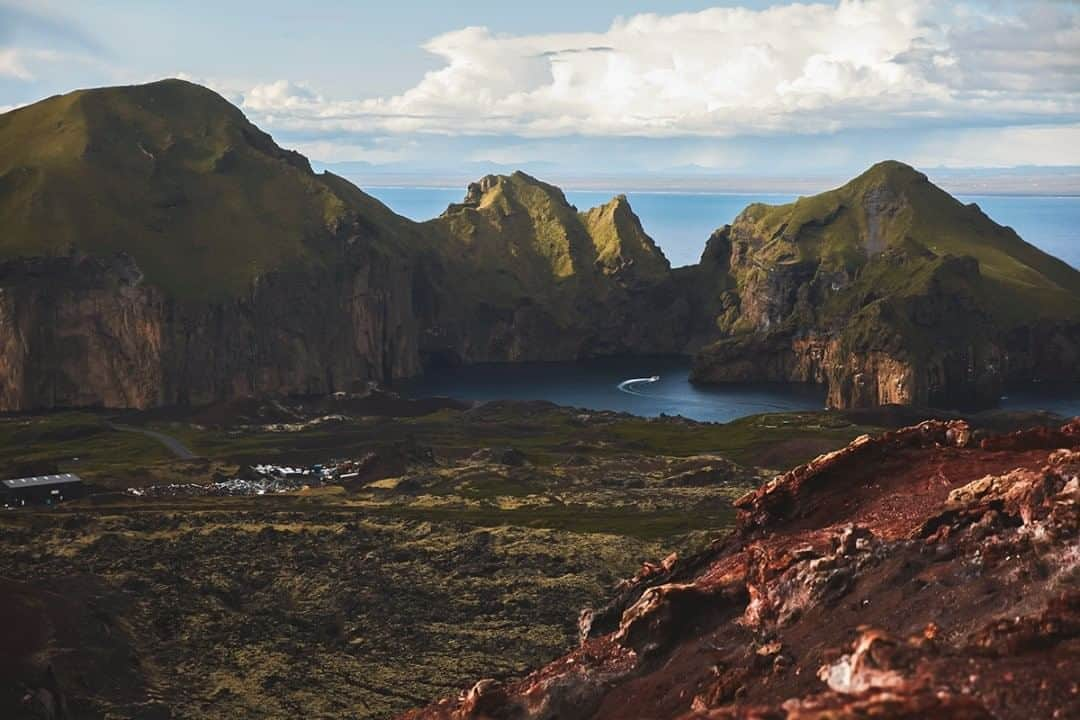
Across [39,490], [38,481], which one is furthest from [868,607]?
[38,481]

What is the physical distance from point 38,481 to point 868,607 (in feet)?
464

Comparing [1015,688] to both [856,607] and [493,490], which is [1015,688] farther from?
[493,490]

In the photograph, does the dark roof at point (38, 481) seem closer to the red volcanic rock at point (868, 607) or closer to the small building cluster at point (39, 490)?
the small building cluster at point (39, 490)

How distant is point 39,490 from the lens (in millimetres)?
157375

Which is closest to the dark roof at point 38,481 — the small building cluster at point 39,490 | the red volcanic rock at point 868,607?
the small building cluster at point 39,490

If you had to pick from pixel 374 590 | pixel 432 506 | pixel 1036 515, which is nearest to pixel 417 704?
pixel 374 590

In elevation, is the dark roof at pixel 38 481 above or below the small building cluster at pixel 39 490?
above

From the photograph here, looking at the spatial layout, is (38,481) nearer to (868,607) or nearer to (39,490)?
(39,490)

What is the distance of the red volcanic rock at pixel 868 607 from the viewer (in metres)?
30.7

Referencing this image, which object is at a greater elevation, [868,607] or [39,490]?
[868,607]

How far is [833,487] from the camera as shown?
5369 cm

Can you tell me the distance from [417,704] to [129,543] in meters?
52.9

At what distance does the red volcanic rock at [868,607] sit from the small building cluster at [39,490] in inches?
4616

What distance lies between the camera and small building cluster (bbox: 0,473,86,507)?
509 ft
